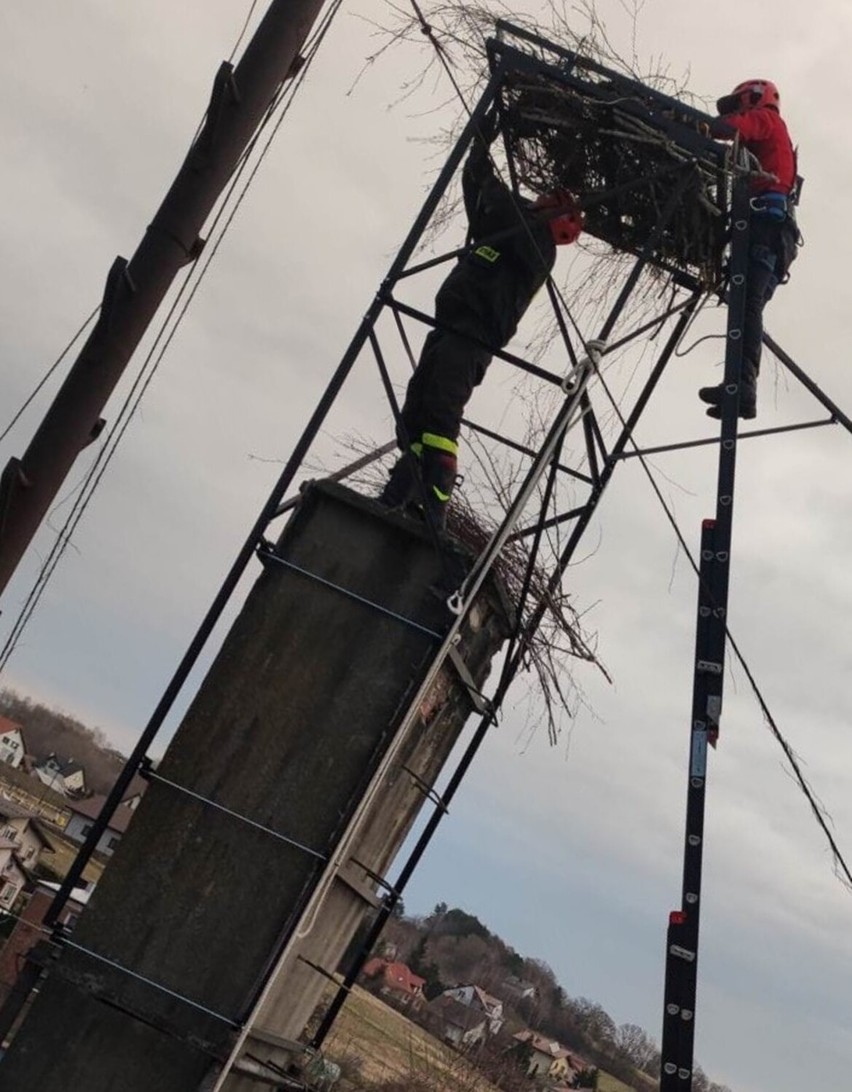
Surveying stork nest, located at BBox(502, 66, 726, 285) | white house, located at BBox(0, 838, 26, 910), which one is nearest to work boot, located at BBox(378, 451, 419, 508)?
stork nest, located at BBox(502, 66, 726, 285)

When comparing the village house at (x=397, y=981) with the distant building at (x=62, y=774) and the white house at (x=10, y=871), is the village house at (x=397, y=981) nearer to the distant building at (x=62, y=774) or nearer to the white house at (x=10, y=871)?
the white house at (x=10, y=871)

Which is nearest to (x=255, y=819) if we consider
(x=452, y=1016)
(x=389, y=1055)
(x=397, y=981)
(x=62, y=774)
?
(x=389, y=1055)

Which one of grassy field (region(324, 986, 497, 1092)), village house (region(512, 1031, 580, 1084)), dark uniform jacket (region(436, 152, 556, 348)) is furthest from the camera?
village house (region(512, 1031, 580, 1084))

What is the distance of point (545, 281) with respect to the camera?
655 centimetres

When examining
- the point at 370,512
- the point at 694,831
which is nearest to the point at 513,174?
the point at 370,512

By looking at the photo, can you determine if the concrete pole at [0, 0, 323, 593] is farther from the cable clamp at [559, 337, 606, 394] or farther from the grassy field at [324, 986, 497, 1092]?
the grassy field at [324, 986, 497, 1092]

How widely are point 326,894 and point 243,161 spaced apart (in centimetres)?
400

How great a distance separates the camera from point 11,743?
333 ft

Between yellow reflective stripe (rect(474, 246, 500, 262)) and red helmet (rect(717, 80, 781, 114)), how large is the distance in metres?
1.54

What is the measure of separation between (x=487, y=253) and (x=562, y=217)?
0.52 meters

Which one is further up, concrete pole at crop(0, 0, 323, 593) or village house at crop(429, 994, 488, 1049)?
concrete pole at crop(0, 0, 323, 593)

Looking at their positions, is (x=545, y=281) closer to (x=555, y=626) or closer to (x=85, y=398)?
(x=555, y=626)

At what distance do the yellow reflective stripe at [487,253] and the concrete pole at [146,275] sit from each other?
1.51 m

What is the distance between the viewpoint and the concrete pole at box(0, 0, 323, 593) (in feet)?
21.6
